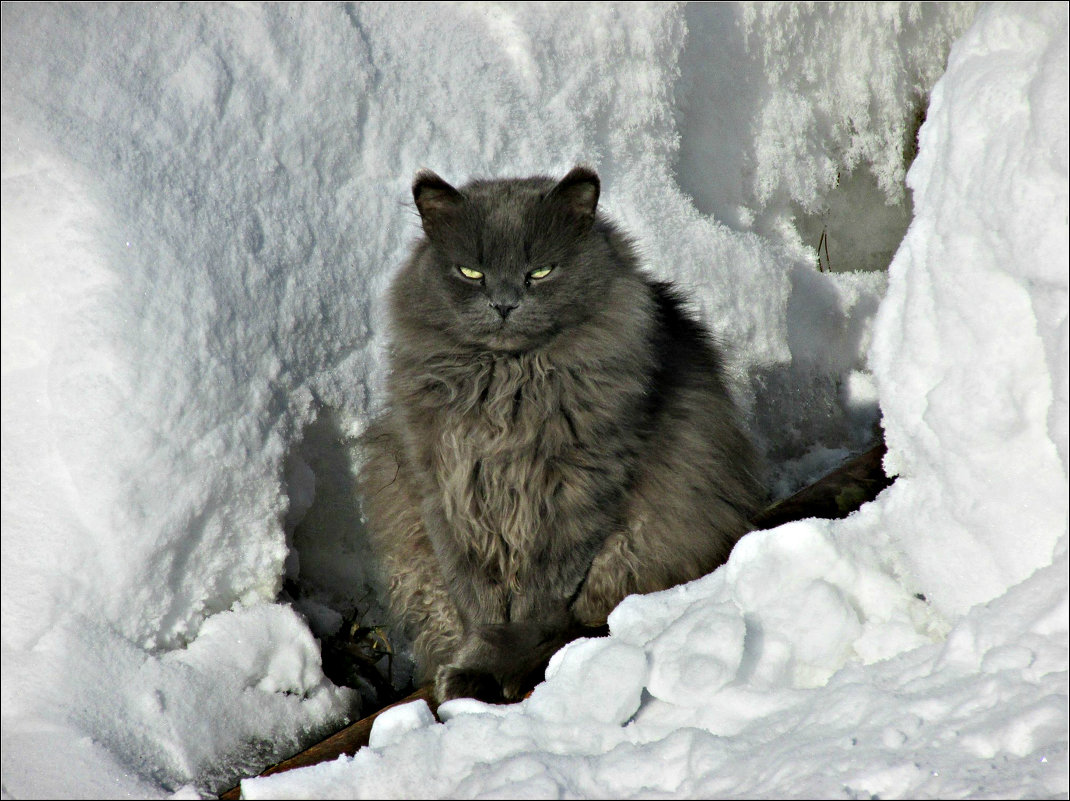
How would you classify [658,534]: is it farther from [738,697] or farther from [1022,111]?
[1022,111]

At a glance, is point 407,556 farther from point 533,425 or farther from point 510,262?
point 510,262

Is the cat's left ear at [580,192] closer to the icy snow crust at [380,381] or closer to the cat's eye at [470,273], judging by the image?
the cat's eye at [470,273]

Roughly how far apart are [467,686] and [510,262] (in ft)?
3.58

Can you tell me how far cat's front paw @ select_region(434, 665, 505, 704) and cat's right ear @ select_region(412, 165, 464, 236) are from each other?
3.86ft

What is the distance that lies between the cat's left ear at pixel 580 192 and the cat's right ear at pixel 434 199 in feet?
0.88

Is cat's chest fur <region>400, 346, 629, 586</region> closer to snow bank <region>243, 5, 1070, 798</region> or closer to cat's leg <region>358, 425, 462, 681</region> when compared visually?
cat's leg <region>358, 425, 462, 681</region>

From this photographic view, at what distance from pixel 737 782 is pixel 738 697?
0.85 feet

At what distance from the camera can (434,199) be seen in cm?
246

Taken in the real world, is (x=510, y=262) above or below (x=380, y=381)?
above

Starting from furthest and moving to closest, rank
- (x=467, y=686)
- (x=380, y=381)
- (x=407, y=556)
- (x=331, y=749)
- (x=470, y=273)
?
(x=380, y=381)
(x=407, y=556)
(x=470, y=273)
(x=467, y=686)
(x=331, y=749)

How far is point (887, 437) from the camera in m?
1.96

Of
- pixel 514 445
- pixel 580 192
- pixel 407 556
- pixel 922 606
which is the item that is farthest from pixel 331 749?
pixel 580 192

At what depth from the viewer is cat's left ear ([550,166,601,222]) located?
241 cm

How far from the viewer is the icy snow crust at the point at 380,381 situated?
5.06 ft
